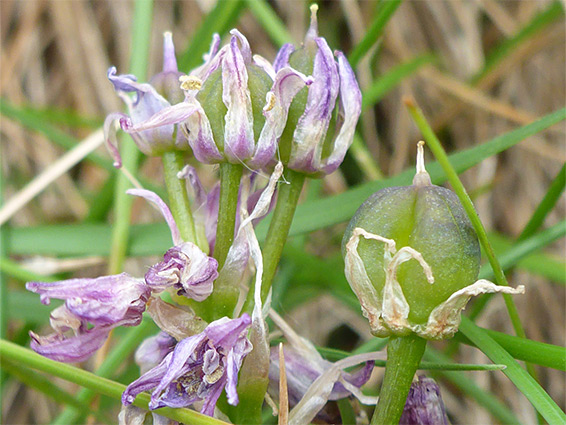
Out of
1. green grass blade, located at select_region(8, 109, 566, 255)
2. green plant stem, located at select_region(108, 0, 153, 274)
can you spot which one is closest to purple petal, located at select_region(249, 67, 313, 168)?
green grass blade, located at select_region(8, 109, 566, 255)

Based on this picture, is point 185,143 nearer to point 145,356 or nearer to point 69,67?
point 145,356

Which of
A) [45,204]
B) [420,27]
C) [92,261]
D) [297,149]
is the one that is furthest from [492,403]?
[45,204]

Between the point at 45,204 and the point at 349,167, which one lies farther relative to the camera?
the point at 45,204

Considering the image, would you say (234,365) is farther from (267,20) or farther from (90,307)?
(267,20)

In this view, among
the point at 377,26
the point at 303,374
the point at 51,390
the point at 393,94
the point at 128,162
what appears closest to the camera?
the point at 303,374

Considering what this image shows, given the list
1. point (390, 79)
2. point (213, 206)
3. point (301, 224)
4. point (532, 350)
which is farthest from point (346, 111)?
point (390, 79)

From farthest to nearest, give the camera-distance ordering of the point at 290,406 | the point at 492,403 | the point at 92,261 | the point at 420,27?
1. the point at 420,27
2. the point at 92,261
3. the point at 492,403
4. the point at 290,406
